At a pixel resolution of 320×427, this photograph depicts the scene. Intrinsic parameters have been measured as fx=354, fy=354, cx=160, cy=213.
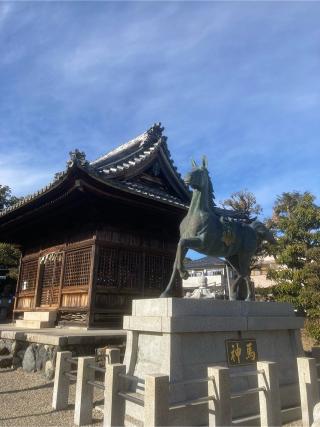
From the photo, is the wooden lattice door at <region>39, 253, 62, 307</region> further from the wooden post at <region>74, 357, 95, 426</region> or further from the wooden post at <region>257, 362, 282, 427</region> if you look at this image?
the wooden post at <region>257, 362, 282, 427</region>

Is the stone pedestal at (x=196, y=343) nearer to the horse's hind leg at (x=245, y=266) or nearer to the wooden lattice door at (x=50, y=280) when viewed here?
the horse's hind leg at (x=245, y=266)

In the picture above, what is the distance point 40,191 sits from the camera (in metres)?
11.7

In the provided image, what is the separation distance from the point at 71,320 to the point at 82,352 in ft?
10.8

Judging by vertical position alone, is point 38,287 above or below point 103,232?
below

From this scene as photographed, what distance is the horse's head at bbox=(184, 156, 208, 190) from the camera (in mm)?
6723

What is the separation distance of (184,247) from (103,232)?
5764 millimetres

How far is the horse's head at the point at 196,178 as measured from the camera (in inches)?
265

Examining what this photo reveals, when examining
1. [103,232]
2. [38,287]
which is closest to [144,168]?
[103,232]

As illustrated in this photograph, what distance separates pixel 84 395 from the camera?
5.61 metres

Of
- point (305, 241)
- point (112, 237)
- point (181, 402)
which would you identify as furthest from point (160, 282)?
point (305, 241)

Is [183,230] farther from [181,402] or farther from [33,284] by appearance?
[33,284]

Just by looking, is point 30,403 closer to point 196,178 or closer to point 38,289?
point 196,178

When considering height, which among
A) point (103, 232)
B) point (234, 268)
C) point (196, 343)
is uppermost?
point (103, 232)

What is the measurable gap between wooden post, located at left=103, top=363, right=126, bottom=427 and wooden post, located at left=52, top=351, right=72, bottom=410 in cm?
186
